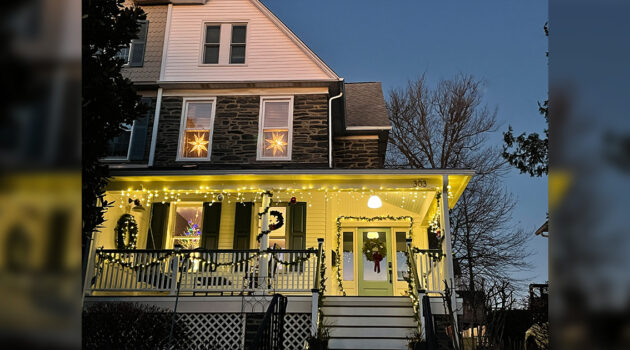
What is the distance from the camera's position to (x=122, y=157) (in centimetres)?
1254

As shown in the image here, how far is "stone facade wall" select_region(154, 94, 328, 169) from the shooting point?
12.2m

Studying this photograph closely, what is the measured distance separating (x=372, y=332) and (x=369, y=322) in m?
0.27

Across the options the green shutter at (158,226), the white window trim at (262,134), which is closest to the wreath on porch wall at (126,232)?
the green shutter at (158,226)

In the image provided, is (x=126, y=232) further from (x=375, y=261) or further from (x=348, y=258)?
(x=375, y=261)

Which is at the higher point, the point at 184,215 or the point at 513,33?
the point at 513,33

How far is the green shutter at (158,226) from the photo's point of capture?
11492mm

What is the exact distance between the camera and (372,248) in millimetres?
→ 12742

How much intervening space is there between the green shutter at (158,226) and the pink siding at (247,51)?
335 centimetres

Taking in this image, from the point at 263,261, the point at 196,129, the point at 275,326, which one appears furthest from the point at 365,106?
the point at 275,326
